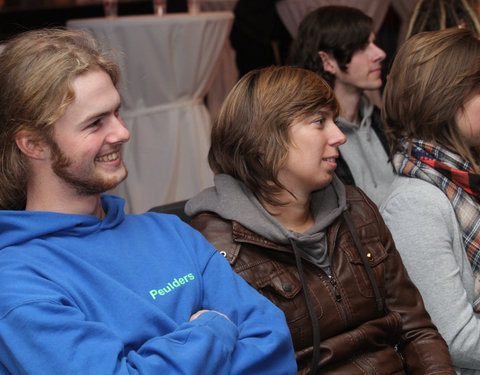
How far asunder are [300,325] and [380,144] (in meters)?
1.24

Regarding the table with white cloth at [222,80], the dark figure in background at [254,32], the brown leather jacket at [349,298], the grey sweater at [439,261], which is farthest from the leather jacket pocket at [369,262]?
the table with white cloth at [222,80]

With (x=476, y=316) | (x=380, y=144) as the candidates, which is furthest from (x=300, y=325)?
(x=380, y=144)

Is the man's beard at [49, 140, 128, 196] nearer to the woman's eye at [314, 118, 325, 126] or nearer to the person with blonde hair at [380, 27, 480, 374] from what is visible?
the woman's eye at [314, 118, 325, 126]

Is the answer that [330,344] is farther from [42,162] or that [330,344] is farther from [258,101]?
[42,162]

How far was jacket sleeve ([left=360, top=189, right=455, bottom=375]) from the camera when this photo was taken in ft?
5.72

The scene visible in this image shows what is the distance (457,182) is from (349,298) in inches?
21.2

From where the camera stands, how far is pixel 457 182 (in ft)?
6.39

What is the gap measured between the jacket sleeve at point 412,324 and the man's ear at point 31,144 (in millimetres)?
973

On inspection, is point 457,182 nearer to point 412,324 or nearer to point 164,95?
point 412,324

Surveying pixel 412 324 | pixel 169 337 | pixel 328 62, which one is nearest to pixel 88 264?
pixel 169 337

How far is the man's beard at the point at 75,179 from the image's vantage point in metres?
1.37

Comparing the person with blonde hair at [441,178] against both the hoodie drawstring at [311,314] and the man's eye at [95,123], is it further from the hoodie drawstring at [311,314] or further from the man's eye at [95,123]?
the man's eye at [95,123]

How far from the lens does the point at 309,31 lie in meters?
2.77

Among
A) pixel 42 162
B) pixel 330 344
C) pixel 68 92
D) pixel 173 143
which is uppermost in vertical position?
pixel 68 92
